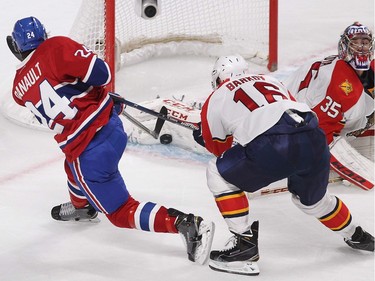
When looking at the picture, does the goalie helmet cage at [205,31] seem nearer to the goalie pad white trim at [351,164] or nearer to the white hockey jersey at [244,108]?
the goalie pad white trim at [351,164]

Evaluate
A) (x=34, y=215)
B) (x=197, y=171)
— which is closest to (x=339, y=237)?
(x=197, y=171)

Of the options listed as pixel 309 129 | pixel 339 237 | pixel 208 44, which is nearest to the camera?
pixel 309 129

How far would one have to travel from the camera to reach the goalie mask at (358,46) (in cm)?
383

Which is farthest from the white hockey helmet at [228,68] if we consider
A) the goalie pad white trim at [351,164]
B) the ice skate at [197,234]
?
the goalie pad white trim at [351,164]

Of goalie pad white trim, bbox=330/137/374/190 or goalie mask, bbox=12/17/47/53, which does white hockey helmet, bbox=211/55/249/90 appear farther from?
goalie pad white trim, bbox=330/137/374/190

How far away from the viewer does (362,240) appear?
3.32 meters

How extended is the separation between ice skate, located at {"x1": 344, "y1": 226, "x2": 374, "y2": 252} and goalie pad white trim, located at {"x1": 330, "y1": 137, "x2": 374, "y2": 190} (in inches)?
23.9

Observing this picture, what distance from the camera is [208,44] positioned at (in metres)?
5.22

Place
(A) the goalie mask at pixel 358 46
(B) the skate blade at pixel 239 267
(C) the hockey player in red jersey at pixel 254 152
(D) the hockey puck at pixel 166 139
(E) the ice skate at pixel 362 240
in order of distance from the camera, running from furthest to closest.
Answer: (D) the hockey puck at pixel 166 139, (A) the goalie mask at pixel 358 46, (E) the ice skate at pixel 362 240, (B) the skate blade at pixel 239 267, (C) the hockey player in red jersey at pixel 254 152

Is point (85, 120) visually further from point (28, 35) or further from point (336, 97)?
point (336, 97)

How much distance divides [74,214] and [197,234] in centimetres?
64

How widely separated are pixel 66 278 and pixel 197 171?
1.12 m

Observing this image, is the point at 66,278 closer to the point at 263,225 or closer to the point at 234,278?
the point at 234,278

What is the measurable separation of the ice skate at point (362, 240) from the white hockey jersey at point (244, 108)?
52 centimetres
